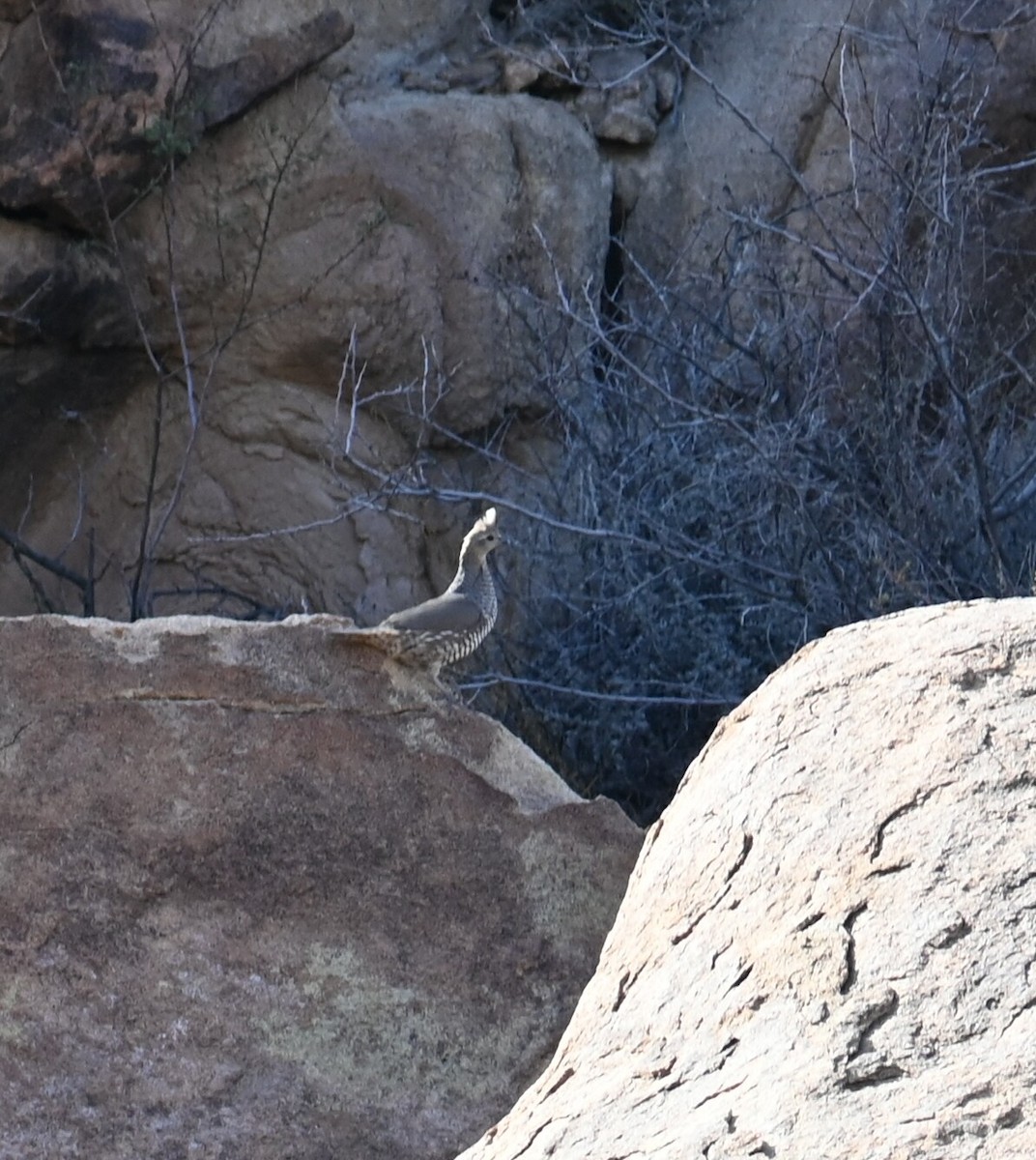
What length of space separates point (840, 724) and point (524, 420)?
6.07 metres

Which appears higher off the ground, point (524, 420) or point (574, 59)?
point (574, 59)

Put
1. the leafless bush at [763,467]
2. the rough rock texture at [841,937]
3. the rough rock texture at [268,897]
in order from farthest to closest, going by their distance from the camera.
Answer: the leafless bush at [763,467] → the rough rock texture at [268,897] → the rough rock texture at [841,937]

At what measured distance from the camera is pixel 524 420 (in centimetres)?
867

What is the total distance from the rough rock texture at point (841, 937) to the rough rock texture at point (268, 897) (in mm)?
697

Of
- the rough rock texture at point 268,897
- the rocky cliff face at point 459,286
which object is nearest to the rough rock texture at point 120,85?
the rocky cliff face at point 459,286

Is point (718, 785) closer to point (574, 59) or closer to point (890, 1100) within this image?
point (890, 1100)

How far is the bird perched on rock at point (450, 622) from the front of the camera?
4246 mm

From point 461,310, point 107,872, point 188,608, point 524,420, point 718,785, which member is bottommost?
point 188,608

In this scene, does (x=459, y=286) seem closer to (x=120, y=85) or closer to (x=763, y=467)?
(x=120, y=85)

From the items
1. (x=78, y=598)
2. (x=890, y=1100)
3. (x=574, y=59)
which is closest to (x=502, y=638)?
(x=78, y=598)

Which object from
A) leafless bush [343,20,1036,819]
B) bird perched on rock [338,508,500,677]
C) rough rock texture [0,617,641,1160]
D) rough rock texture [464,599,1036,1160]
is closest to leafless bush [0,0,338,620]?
leafless bush [343,20,1036,819]

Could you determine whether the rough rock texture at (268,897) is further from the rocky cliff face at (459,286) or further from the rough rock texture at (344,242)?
the rough rock texture at (344,242)

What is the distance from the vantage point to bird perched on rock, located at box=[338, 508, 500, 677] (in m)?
4.25

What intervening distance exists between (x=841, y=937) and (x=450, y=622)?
2.84 metres
